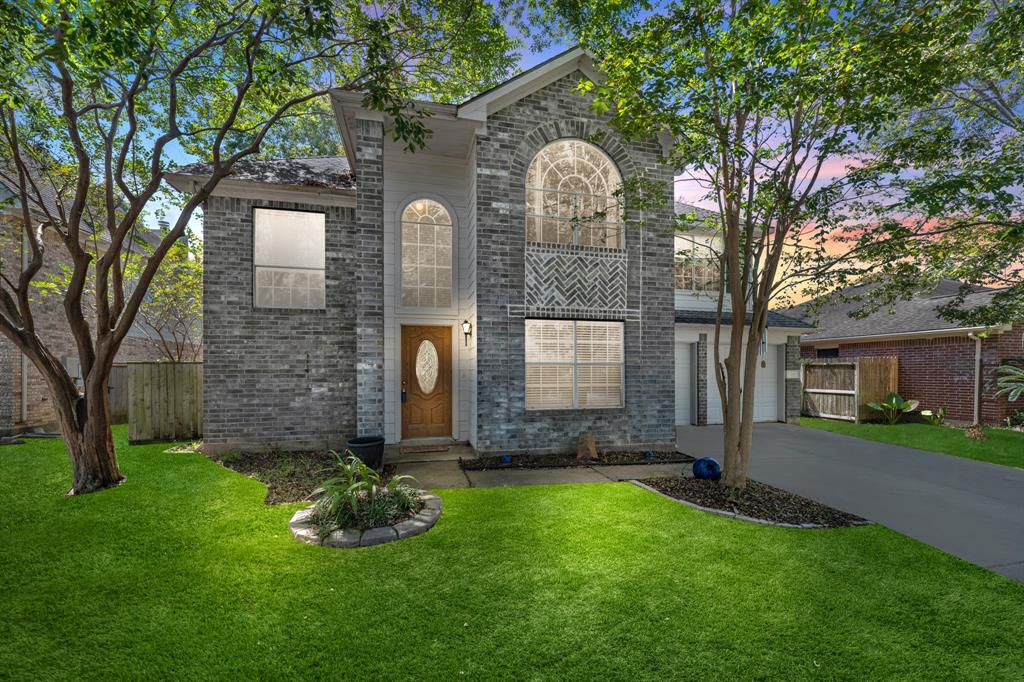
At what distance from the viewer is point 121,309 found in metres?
6.21

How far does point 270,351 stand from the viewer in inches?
318

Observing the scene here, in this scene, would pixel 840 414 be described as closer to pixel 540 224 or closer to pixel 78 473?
pixel 540 224

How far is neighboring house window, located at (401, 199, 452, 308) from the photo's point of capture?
8125mm

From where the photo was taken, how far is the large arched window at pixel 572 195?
8.00 metres

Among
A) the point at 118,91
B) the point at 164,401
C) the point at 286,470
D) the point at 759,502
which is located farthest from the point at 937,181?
the point at 164,401

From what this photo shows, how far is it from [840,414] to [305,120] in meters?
22.0

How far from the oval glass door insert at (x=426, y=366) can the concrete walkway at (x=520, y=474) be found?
1.60 metres

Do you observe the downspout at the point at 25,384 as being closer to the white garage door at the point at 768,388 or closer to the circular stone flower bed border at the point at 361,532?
the circular stone flower bed border at the point at 361,532

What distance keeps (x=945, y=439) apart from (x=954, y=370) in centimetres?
375

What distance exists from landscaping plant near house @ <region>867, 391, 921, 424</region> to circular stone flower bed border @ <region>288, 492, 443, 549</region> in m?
13.9

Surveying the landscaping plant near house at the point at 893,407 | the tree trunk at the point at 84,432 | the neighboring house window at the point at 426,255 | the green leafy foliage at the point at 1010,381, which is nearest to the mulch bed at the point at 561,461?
the neighboring house window at the point at 426,255

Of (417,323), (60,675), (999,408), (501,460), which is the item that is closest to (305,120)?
(417,323)

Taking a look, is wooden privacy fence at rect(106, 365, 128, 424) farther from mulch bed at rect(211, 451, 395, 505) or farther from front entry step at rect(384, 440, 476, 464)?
front entry step at rect(384, 440, 476, 464)

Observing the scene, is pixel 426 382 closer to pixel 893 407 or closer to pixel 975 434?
pixel 975 434
